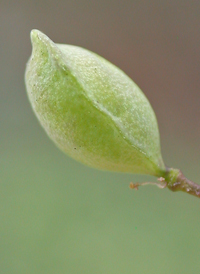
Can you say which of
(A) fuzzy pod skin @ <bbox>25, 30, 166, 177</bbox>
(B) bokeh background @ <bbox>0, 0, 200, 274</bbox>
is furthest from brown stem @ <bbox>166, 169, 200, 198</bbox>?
(B) bokeh background @ <bbox>0, 0, 200, 274</bbox>

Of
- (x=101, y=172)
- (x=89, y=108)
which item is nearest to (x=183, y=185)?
(x=89, y=108)

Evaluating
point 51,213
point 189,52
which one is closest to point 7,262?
point 51,213

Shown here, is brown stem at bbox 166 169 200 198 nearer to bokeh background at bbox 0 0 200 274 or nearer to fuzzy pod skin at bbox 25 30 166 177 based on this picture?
fuzzy pod skin at bbox 25 30 166 177

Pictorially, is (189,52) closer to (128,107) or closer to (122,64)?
(122,64)

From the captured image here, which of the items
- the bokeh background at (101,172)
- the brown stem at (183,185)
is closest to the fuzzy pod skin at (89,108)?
the brown stem at (183,185)

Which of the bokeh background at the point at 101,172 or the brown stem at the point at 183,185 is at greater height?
the bokeh background at the point at 101,172

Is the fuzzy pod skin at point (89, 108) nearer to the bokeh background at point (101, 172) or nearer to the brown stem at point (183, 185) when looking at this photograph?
the brown stem at point (183, 185)

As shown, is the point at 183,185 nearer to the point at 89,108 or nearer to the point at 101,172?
the point at 89,108
